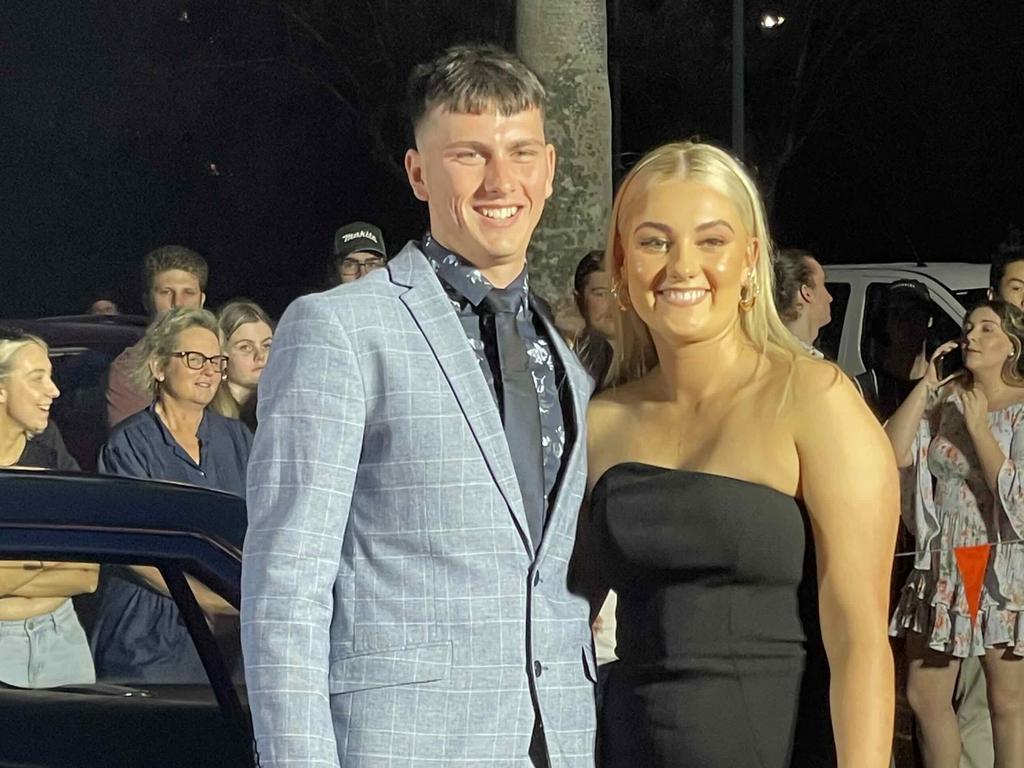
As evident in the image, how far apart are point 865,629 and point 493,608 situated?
2.10 feet

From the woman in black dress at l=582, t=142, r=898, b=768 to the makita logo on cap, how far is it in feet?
13.3

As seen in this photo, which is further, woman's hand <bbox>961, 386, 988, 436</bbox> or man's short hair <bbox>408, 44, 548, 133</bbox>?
woman's hand <bbox>961, 386, 988, 436</bbox>

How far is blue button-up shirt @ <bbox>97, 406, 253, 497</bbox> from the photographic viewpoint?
5000mm

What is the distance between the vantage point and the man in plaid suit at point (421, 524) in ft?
7.68

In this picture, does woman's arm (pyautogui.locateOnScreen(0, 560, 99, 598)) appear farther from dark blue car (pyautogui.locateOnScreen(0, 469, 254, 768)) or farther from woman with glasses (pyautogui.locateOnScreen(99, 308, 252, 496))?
woman with glasses (pyautogui.locateOnScreen(99, 308, 252, 496))

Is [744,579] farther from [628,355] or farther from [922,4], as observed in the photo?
[922,4]

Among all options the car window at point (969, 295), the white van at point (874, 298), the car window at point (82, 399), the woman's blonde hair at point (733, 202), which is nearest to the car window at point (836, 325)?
the white van at point (874, 298)

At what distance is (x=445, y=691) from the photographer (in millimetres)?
2404

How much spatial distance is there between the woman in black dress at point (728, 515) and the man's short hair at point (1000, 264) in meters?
3.67

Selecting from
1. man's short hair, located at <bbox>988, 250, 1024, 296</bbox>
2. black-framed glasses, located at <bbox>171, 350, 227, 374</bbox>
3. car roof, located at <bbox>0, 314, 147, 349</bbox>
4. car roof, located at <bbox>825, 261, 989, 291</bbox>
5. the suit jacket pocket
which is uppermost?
car roof, located at <bbox>825, 261, 989, 291</bbox>

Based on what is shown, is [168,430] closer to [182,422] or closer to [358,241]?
[182,422]

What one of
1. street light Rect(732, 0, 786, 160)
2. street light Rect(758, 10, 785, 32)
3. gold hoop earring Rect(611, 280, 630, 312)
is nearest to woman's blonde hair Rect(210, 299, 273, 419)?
gold hoop earring Rect(611, 280, 630, 312)

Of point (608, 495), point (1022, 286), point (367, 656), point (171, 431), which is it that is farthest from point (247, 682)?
point (1022, 286)

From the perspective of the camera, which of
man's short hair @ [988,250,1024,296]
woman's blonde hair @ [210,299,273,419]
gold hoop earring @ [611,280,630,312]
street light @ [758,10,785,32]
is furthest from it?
street light @ [758,10,785,32]
